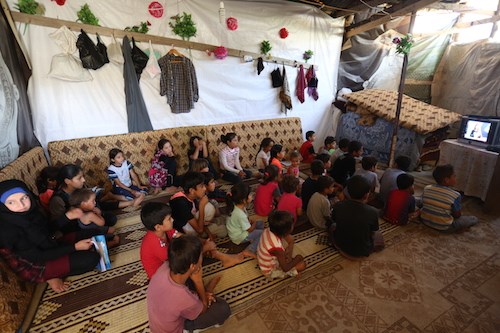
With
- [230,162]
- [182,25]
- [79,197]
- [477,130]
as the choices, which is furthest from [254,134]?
[477,130]

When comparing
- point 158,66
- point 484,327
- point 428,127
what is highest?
point 158,66

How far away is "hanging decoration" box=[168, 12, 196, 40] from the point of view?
11.6 ft

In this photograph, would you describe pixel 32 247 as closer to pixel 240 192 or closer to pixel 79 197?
pixel 79 197

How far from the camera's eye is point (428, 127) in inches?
164

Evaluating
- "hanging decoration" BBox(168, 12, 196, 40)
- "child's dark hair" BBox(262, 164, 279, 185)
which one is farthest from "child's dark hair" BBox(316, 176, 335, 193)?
"hanging decoration" BBox(168, 12, 196, 40)

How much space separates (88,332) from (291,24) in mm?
5228

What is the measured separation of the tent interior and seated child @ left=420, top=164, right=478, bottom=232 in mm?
213

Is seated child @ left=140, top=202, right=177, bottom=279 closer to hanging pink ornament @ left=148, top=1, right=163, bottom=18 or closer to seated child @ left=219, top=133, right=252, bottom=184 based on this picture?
seated child @ left=219, top=133, right=252, bottom=184

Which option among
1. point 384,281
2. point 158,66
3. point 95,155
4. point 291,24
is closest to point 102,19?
point 158,66

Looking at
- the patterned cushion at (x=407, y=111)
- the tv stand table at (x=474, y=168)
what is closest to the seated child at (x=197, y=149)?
the patterned cushion at (x=407, y=111)

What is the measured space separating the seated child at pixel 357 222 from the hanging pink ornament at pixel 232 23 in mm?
3261

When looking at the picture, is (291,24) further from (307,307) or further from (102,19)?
(307,307)

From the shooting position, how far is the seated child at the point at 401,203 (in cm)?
262

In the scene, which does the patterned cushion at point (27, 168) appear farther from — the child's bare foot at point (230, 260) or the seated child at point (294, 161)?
the seated child at point (294, 161)
